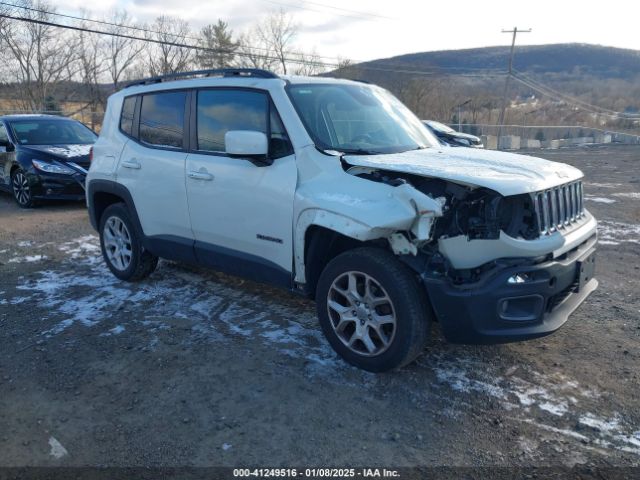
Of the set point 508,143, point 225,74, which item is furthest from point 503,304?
point 508,143

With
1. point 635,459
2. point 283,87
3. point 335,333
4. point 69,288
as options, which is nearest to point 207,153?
point 283,87

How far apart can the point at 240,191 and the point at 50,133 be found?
8.00m

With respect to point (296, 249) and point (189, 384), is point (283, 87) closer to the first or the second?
point (296, 249)

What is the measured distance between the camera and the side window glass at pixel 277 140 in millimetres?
3990

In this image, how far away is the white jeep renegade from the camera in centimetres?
321

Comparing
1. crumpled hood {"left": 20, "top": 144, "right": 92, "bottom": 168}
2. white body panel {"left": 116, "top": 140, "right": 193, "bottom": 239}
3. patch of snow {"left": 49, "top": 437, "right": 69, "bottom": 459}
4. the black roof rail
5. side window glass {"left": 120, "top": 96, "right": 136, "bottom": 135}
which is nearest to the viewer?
patch of snow {"left": 49, "top": 437, "right": 69, "bottom": 459}

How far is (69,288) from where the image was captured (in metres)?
5.45

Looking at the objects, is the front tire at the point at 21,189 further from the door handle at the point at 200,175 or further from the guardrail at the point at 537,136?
the guardrail at the point at 537,136

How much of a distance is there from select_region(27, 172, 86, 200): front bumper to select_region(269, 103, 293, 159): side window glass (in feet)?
21.6

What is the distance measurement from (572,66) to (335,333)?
5926 inches

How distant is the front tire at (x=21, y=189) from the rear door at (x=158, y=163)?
5.43m

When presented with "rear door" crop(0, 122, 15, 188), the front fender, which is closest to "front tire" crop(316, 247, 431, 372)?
the front fender

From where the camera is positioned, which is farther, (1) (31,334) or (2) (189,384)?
(1) (31,334)

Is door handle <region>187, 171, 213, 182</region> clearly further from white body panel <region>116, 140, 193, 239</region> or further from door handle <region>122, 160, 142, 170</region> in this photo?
door handle <region>122, 160, 142, 170</region>
